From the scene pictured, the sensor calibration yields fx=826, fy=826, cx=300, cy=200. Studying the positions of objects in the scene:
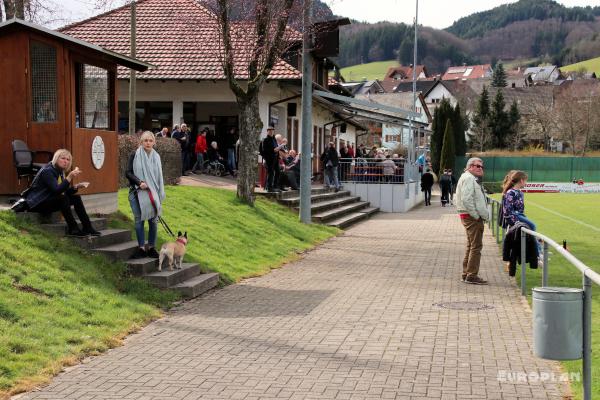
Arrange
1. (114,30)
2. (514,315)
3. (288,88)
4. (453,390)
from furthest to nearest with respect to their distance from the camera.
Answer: (114,30) < (288,88) < (514,315) < (453,390)

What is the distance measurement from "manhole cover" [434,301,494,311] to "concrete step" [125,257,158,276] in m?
3.85

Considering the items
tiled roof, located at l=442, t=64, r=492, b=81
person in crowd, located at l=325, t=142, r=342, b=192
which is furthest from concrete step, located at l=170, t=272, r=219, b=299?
tiled roof, located at l=442, t=64, r=492, b=81

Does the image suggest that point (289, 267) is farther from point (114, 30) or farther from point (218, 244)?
point (114, 30)

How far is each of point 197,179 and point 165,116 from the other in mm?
7324

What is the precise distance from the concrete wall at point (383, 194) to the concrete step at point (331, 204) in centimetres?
102

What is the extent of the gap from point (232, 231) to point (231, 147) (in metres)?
14.3

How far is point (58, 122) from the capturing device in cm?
1223

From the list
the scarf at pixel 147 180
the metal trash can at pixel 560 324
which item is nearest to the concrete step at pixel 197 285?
the scarf at pixel 147 180

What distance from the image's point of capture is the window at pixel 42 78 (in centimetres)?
1216

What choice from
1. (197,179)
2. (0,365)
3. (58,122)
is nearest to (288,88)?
(197,179)

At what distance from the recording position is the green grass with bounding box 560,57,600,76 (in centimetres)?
16765

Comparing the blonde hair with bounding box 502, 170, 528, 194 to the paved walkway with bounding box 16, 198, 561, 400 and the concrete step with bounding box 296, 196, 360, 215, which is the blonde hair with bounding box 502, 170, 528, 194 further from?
the concrete step with bounding box 296, 196, 360, 215

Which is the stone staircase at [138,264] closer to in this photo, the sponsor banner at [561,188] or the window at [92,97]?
the window at [92,97]

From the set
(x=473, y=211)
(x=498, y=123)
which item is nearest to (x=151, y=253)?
(x=473, y=211)
